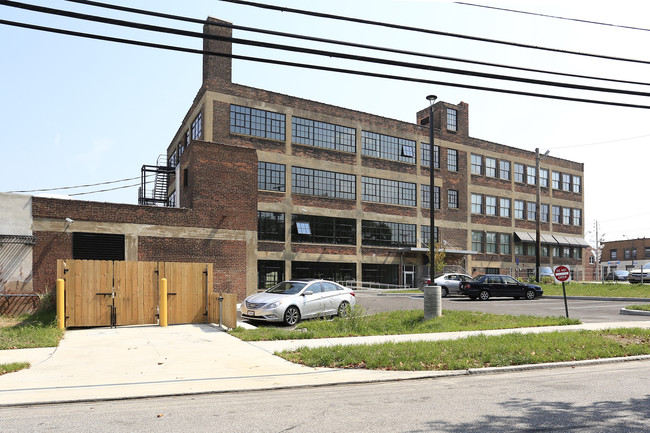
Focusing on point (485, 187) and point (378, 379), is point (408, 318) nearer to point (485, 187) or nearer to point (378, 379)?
point (378, 379)

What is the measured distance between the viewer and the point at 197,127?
37.9 meters

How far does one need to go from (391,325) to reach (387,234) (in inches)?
1120

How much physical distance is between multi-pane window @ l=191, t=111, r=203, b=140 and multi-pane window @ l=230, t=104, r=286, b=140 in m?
2.16

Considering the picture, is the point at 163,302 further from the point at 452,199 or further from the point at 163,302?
the point at 452,199

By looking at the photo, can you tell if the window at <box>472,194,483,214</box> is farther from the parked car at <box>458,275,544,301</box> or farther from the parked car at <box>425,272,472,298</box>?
the parked car at <box>458,275,544,301</box>

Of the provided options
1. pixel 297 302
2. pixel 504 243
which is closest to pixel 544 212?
pixel 504 243

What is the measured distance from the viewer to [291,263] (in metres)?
38.5

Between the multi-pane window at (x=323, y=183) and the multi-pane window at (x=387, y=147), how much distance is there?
10.5 feet

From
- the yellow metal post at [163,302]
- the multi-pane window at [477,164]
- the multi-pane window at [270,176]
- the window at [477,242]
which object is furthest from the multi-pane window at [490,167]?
the yellow metal post at [163,302]

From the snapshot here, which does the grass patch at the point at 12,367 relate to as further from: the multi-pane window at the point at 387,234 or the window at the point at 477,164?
the window at the point at 477,164

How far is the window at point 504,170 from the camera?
5431 centimetres

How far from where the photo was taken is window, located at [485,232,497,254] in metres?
52.0

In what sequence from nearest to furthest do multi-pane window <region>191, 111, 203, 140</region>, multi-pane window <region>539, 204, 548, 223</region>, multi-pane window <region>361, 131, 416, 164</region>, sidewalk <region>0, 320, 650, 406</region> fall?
sidewalk <region>0, 320, 650, 406</region>, multi-pane window <region>191, 111, 203, 140</region>, multi-pane window <region>361, 131, 416, 164</region>, multi-pane window <region>539, 204, 548, 223</region>

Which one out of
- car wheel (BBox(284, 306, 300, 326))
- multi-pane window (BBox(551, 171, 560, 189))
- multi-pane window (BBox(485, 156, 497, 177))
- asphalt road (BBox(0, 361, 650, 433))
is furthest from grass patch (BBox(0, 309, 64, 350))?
multi-pane window (BBox(551, 171, 560, 189))
